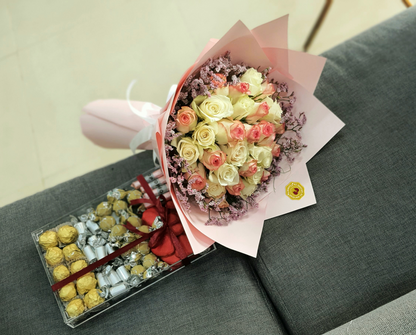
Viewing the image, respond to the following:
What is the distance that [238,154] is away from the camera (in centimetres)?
71

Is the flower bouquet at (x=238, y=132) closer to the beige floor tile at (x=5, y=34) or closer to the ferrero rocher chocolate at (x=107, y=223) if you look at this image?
the ferrero rocher chocolate at (x=107, y=223)

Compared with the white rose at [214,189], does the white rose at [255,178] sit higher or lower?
lower

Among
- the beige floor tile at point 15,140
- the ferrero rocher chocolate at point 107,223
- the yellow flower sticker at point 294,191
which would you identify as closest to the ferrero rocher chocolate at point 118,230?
the ferrero rocher chocolate at point 107,223

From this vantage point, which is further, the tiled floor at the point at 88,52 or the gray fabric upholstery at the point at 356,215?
the tiled floor at the point at 88,52

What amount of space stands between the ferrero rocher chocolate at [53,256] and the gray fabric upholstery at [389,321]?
77 centimetres

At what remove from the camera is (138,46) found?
1.83m

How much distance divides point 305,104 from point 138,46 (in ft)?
4.25

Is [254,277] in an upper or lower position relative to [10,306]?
lower

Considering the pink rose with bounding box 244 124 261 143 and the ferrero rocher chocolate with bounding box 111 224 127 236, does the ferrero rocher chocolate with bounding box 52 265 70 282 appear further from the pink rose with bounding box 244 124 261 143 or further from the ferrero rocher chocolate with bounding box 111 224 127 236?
the pink rose with bounding box 244 124 261 143

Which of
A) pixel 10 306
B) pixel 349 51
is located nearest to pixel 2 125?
pixel 10 306

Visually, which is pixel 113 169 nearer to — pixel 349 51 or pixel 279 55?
pixel 279 55

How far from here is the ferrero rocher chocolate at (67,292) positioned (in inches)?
33.1

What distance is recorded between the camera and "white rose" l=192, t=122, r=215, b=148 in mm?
681

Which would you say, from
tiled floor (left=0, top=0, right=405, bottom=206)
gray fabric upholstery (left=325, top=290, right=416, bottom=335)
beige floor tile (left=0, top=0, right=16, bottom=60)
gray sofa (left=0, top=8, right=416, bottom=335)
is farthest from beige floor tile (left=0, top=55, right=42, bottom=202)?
gray fabric upholstery (left=325, top=290, right=416, bottom=335)
